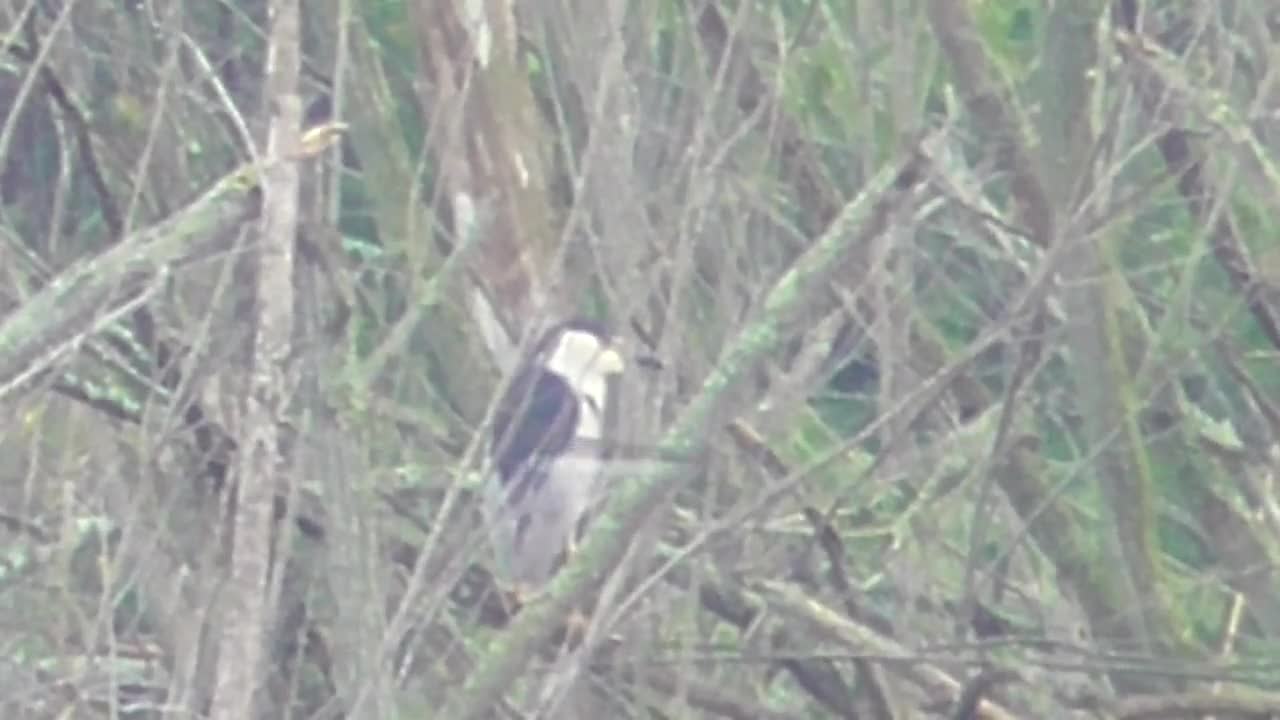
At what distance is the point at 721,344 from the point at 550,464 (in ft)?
3.17

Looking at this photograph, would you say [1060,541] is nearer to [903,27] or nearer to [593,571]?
[903,27]

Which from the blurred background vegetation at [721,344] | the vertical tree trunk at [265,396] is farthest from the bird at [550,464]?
the vertical tree trunk at [265,396]

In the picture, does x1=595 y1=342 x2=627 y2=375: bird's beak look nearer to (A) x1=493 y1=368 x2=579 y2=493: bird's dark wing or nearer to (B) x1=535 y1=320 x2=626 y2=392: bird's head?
(B) x1=535 y1=320 x2=626 y2=392: bird's head

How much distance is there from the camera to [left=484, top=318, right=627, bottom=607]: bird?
11.4 ft

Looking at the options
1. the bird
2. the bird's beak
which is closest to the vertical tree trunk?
the bird's beak

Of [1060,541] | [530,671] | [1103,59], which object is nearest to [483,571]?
[530,671]

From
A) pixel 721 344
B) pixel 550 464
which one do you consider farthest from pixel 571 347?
pixel 721 344

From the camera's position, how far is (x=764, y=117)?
3395 millimetres

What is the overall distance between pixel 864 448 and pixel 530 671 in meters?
1.19

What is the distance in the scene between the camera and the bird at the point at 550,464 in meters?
3.49

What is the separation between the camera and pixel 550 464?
4.06 metres

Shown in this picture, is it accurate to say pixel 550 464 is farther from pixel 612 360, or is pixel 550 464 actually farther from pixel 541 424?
pixel 612 360

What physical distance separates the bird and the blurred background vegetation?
0.12 metres

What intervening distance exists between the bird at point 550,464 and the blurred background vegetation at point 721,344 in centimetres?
12
